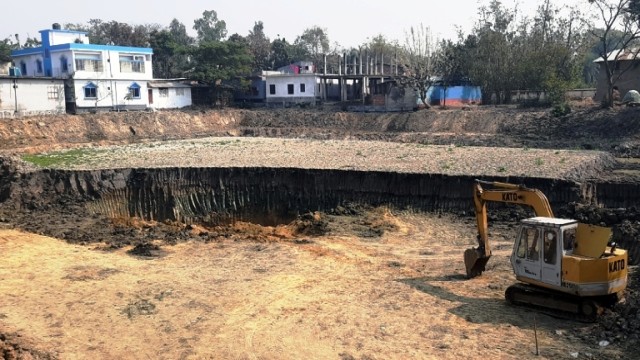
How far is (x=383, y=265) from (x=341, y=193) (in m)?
8.16

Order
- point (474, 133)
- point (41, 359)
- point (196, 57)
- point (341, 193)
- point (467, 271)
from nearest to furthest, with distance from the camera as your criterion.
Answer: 1. point (41, 359)
2. point (467, 271)
3. point (341, 193)
4. point (474, 133)
5. point (196, 57)

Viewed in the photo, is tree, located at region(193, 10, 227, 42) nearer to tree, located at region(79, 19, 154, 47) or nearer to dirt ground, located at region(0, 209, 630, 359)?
tree, located at region(79, 19, 154, 47)

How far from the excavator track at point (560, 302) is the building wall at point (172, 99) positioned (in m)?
47.3

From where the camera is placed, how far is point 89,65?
162 feet

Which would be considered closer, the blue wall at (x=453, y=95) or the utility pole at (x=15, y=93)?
the utility pole at (x=15, y=93)

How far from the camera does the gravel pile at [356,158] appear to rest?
25.0m

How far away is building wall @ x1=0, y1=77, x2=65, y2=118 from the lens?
4216 cm

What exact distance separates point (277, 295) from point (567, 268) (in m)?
6.61

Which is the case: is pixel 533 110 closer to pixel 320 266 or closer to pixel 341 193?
pixel 341 193

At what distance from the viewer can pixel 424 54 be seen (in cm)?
5916

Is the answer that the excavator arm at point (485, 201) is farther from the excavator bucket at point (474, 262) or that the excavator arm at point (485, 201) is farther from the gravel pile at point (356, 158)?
the gravel pile at point (356, 158)

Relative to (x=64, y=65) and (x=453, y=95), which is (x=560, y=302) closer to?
(x=453, y=95)

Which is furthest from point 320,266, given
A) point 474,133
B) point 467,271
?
point 474,133

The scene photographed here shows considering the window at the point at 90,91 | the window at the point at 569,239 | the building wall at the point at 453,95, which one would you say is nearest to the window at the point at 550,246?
the window at the point at 569,239
